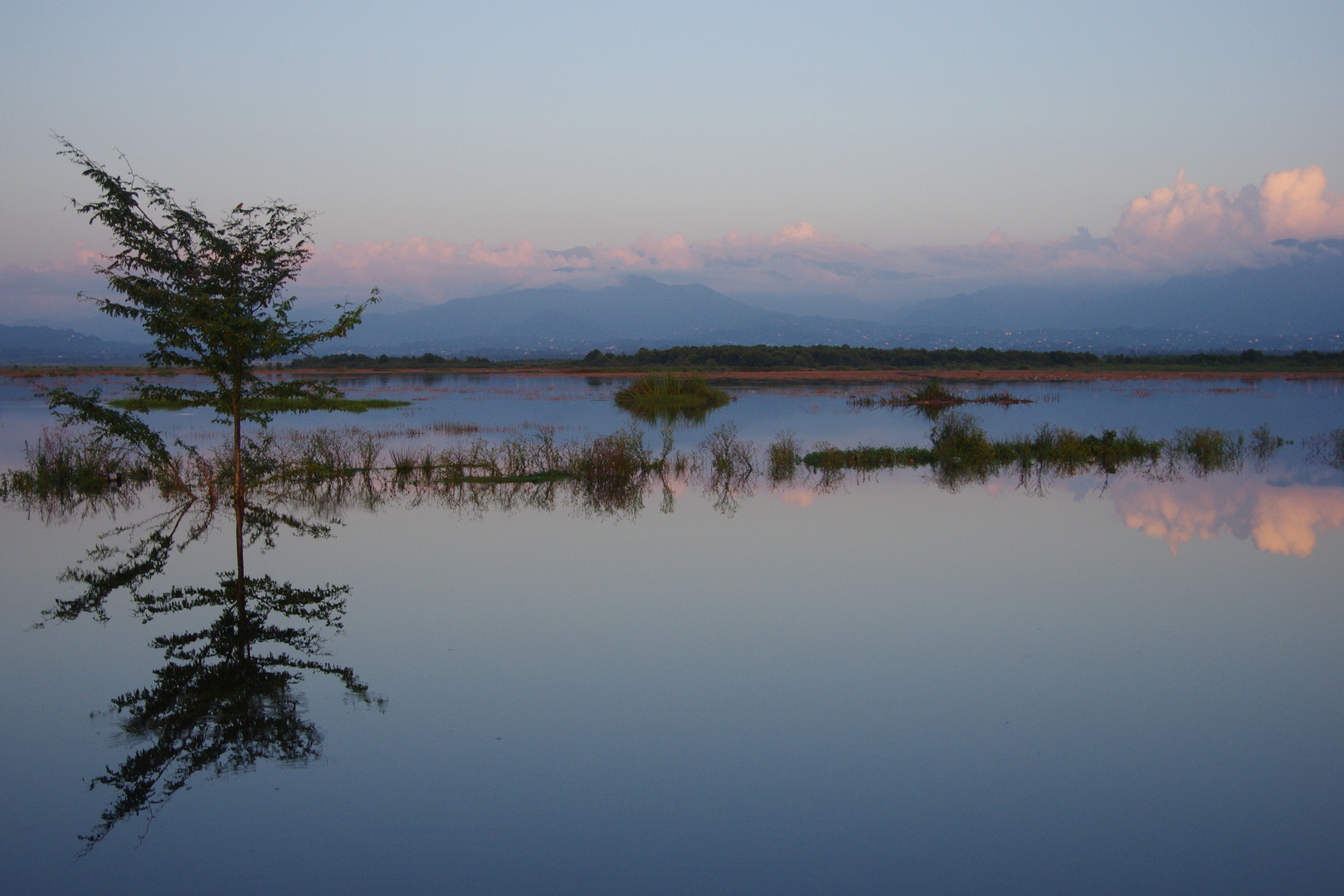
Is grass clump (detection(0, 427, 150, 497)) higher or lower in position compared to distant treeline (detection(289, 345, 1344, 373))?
lower

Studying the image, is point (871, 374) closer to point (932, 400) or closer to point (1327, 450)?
point (932, 400)

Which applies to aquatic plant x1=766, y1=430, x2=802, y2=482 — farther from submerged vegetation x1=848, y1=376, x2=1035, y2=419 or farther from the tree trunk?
submerged vegetation x1=848, y1=376, x2=1035, y2=419

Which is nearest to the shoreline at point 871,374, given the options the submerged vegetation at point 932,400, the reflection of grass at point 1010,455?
the submerged vegetation at point 932,400

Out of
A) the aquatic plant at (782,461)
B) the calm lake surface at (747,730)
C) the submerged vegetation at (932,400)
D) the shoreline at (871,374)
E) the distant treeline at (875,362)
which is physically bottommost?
the calm lake surface at (747,730)

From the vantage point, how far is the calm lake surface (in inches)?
207

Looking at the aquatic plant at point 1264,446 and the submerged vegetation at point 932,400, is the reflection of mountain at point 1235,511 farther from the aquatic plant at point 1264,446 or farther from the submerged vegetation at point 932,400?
the submerged vegetation at point 932,400

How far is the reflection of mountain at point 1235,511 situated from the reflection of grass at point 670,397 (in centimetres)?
2117

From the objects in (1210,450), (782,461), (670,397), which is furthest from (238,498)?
(670,397)

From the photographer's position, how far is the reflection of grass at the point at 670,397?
39.2 meters

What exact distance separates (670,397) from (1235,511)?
86.6ft

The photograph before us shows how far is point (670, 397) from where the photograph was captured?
40812 millimetres

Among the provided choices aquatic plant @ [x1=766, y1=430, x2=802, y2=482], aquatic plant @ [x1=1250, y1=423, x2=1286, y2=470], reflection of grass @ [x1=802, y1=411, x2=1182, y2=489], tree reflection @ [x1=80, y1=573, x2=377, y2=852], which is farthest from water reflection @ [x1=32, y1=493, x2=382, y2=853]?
aquatic plant @ [x1=1250, y1=423, x2=1286, y2=470]

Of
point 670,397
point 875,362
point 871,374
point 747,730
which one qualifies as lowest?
point 747,730

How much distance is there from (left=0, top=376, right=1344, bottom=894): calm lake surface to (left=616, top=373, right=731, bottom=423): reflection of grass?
80.3 ft
